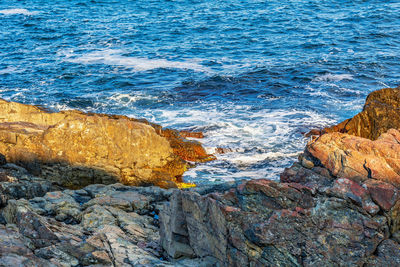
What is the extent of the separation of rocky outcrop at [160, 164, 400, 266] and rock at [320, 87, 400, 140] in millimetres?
10474

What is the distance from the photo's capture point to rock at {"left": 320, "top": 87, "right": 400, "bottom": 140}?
19906 mm

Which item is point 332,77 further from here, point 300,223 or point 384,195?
point 300,223

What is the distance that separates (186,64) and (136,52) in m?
7.29

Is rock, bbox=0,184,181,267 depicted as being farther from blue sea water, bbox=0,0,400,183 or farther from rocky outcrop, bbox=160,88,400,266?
blue sea water, bbox=0,0,400,183

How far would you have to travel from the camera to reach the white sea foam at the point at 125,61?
40.7m

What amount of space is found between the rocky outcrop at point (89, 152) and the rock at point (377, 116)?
841cm

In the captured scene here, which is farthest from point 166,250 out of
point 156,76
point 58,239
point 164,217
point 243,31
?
point 243,31


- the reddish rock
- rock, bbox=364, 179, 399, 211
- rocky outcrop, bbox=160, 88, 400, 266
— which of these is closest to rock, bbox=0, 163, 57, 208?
rocky outcrop, bbox=160, 88, 400, 266

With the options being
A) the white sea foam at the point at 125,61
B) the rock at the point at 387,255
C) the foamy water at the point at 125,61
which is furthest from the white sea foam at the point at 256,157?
the white sea foam at the point at 125,61

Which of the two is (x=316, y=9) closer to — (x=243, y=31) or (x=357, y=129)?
(x=243, y=31)

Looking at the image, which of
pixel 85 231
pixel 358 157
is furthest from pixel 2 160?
pixel 358 157

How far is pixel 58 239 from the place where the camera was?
438 inches

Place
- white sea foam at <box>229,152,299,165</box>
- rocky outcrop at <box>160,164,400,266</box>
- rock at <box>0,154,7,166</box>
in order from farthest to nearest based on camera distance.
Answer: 1. white sea foam at <box>229,152,299,165</box>
2. rock at <box>0,154,7,166</box>
3. rocky outcrop at <box>160,164,400,266</box>

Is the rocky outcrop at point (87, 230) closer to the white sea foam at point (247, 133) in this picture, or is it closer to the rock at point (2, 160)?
the rock at point (2, 160)
